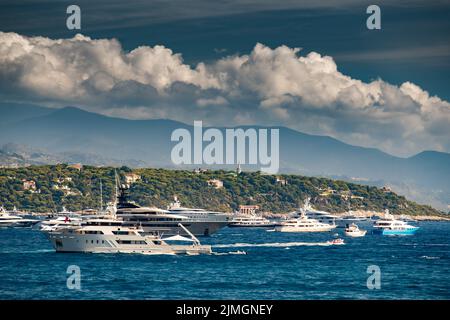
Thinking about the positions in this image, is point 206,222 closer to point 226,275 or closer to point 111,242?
point 111,242

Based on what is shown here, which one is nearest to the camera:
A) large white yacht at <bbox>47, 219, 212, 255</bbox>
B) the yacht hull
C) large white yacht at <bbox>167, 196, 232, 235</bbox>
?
the yacht hull

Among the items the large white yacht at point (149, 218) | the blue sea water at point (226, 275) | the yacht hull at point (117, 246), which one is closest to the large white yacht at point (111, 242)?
the yacht hull at point (117, 246)

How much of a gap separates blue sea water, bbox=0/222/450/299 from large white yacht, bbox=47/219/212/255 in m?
2.44

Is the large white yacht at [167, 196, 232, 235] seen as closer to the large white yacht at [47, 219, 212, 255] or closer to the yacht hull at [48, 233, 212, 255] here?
the large white yacht at [47, 219, 212, 255]

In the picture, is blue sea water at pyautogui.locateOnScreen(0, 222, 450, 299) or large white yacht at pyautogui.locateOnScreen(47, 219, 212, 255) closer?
Result: blue sea water at pyautogui.locateOnScreen(0, 222, 450, 299)

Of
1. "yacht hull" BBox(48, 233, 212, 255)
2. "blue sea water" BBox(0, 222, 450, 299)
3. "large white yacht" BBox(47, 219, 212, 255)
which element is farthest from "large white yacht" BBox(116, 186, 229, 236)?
"yacht hull" BBox(48, 233, 212, 255)

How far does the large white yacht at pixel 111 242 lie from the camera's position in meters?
117

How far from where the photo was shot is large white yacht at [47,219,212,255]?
117 metres

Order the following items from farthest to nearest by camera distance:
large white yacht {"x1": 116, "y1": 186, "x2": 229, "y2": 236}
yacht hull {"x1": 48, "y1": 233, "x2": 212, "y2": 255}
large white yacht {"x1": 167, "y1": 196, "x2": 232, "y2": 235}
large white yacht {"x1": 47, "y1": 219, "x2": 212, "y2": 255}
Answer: large white yacht {"x1": 167, "y1": 196, "x2": 232, "y2": 235} < large white yacht {"x1": 116, "y1": 186, "x2": 229, "y2": 236} < large white yacht {"x1": 47, "y1": 219, "x2": 212, "y2": 255} < yacht hull {"x1": 48, "y1": 233, "x2": 212, "y2": 255}

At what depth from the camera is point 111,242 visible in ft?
385

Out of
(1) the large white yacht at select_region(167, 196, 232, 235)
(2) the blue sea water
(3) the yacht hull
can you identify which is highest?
(1) the large white yacht at select_region(167, 196, 232, 235)

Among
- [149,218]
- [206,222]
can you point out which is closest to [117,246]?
[149,218]

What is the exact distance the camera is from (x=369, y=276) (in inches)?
3607

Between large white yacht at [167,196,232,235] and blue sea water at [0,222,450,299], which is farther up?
large white yacht at [167,196,232,235]
